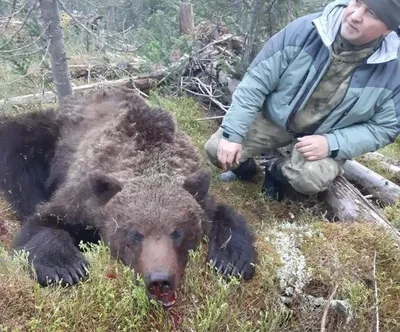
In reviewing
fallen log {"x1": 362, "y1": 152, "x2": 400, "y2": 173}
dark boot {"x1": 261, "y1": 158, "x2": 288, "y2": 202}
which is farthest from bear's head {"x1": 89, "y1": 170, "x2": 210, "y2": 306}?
fallen log {"x1": 362, "y1": 152, "x2": 400, "y2": 173}

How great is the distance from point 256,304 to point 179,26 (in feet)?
32.5

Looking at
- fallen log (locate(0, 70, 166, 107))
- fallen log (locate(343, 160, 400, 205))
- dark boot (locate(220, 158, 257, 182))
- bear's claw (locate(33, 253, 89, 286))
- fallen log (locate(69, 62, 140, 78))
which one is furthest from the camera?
fallen log (locate(69, 62, 140, 78))

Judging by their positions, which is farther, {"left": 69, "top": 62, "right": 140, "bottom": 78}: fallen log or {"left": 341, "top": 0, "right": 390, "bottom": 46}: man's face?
{"left": 69, "top": 62, "right": 140, "bottom": 78}: fallen log

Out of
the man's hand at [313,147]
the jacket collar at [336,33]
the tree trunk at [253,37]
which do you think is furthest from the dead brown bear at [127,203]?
the tree trunk at [253,37]

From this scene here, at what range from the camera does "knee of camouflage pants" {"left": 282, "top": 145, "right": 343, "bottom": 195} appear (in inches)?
188

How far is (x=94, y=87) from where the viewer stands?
25.5ft

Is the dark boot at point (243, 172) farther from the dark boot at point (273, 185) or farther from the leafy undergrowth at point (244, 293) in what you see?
the leafy undergrowth at point (244, 293)

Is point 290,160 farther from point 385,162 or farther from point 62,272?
point 62,272

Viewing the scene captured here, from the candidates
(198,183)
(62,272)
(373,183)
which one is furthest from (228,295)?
(373,183)

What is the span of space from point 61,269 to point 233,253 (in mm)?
1140

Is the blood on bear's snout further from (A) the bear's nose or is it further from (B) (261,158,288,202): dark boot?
(B) (261,158,288,202): dark boot

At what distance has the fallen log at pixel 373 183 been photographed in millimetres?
5137

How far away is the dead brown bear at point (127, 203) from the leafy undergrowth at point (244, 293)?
4.3 inches

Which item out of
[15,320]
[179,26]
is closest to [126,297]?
[15,320]
